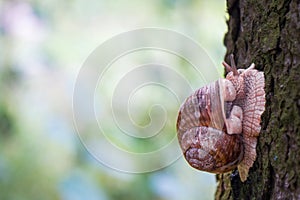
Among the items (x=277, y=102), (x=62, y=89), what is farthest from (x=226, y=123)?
(x=62, y=89)

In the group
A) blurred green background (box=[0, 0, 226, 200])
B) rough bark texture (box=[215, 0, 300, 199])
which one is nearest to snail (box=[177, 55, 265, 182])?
rough bark texture (box=[215, 0, 300, 199])

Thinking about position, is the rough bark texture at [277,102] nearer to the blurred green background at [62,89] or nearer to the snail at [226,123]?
the snail at [226,123]

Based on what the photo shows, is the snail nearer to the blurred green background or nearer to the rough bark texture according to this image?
the rough bark texture

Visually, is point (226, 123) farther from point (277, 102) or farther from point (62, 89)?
point (62, 89)

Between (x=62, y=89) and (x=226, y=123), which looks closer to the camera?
(x=226, y=123)

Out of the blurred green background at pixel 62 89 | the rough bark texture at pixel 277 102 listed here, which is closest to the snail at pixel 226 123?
the rough bark texture at pixel 277 102

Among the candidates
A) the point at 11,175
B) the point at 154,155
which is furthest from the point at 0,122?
the point at 154,155

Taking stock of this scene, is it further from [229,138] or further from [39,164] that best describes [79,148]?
[229,138]
